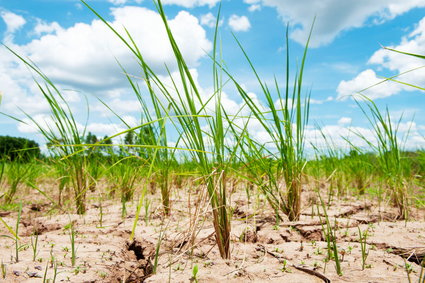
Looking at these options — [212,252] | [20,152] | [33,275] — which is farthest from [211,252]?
[20,152]

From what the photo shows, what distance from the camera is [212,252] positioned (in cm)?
155

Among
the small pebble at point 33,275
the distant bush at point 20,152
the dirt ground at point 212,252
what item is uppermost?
the distant bush at point 20,152

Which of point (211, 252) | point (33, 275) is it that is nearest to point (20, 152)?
point (33, 275)

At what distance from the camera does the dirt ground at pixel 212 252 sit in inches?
50.3

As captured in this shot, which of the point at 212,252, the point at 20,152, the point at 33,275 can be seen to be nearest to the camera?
the point at 33,275

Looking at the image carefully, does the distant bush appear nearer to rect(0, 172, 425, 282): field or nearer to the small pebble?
rect(0, 172, 425, 282): field

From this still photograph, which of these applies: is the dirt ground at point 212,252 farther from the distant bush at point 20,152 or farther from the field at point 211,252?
the distant bush at point 20,152

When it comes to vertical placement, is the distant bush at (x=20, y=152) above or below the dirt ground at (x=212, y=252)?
above

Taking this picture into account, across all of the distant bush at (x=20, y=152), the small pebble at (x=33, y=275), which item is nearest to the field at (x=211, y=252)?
the small pebble at (x=33, y=275)

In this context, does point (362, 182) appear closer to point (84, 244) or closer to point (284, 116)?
point (284, 116)

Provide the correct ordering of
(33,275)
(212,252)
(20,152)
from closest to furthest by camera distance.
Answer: (33,275)
(212,252)
(20,152)

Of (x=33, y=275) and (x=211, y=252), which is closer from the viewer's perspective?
(x=33, y=275)

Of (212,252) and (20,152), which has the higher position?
(20,152)

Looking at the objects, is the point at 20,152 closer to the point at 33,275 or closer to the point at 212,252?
the point at 33,275
